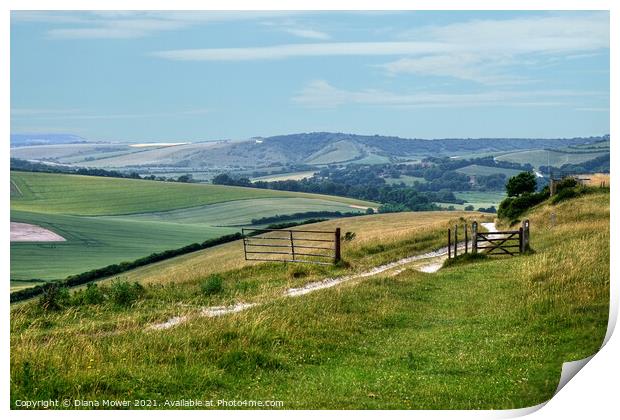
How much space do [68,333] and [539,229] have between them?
26187mm

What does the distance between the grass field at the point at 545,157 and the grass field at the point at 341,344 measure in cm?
1018

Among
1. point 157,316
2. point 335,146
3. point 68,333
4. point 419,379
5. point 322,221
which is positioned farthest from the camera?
point 322,221

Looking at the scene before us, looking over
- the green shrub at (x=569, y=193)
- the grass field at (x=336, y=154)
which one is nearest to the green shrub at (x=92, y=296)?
the grass field at (x=336, y=154)

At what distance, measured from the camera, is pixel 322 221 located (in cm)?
5962

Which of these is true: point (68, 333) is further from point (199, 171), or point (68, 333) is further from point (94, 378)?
point (199, 171)

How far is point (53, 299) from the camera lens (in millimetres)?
18953

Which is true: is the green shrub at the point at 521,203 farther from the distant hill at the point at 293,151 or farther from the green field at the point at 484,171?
the distant hill at the point at 293,151

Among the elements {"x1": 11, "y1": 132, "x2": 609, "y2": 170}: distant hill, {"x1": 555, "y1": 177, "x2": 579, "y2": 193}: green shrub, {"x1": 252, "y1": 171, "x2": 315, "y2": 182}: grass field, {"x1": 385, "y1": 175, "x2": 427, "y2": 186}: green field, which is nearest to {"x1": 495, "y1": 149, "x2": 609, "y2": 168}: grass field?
{"x1": 11, "y1": 132, "x2": 609, "y2": 170}: distant hill

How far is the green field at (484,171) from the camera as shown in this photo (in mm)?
47156

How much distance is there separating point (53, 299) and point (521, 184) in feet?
107

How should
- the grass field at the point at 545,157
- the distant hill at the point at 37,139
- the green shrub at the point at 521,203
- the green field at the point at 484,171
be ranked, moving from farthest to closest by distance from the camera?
the green field at the point at 484,171 → the green shrub at the point at 521,203 → the grass field at the point at 545,157 → the distant hill at the point at 37,139

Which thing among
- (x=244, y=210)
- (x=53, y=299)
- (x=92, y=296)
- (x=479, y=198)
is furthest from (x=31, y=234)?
(x=244, y=210)

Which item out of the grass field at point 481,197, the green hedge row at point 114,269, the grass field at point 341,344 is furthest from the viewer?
the grass field at point 481,197

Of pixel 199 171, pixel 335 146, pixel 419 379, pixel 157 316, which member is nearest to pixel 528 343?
pixel 419 379
